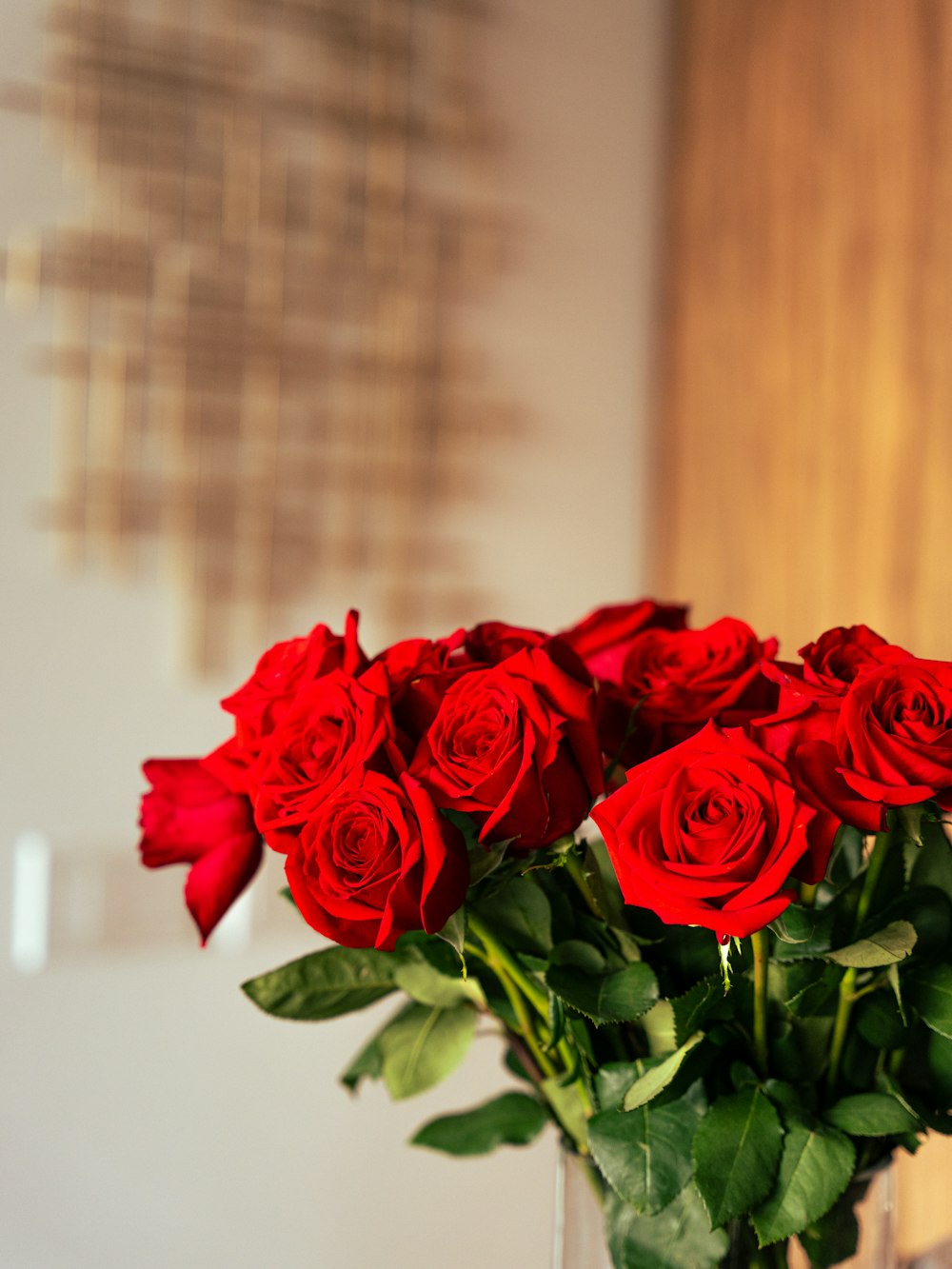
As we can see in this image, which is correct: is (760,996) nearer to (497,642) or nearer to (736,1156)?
(736,1156)

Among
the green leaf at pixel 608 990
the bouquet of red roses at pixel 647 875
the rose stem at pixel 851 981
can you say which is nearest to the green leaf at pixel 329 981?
the bouquet of red roses at pixel 647 875

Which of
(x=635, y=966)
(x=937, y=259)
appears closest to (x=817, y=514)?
(x=937, y=259)

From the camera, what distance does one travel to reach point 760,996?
548 mm

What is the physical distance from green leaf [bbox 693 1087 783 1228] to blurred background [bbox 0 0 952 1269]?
82 cm

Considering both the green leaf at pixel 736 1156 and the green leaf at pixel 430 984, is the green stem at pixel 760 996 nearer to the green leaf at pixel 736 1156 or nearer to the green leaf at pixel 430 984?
the green leaf at pixel 736 1156

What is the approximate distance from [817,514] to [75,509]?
0.87m

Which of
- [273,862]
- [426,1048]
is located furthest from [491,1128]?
[273,862]

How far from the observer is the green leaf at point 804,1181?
1.70 ft

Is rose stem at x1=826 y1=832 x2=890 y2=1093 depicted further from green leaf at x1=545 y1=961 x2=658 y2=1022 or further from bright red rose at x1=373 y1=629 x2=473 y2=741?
bright red rose at x1=373 y1=629 x2=473 y2=741

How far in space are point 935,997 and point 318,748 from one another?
29 centimetres

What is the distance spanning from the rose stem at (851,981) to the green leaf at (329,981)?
214mm

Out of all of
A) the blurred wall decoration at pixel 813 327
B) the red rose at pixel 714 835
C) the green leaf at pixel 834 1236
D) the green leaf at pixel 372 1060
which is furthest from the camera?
the blurred wall decoration at pixel 813 327

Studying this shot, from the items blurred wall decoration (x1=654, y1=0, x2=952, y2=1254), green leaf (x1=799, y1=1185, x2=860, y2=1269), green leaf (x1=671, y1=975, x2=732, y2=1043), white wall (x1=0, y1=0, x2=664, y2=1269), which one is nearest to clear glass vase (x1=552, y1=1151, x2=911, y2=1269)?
green leaf (x1=799, y1=1185, x2=860, y2=1269)

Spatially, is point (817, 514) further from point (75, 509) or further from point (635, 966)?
point (635, 966)
